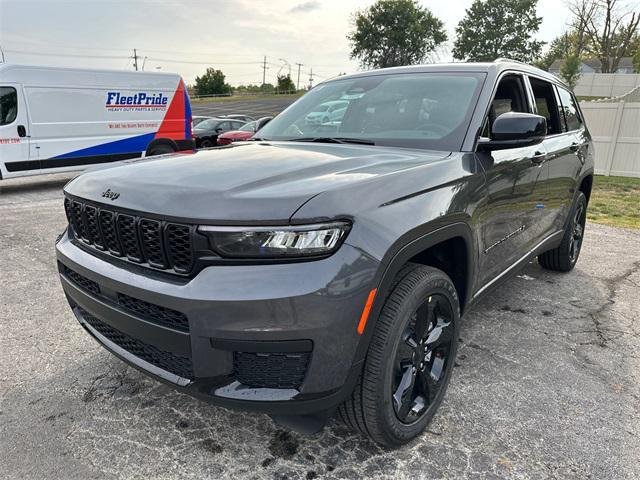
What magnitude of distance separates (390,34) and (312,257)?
2150 inches

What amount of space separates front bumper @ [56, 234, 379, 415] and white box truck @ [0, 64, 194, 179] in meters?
9.69

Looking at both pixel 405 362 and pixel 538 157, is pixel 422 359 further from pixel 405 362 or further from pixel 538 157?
pixel 538 157

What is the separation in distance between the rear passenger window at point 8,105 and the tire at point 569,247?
1000 cm

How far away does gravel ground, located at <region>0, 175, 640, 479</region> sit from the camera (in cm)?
213

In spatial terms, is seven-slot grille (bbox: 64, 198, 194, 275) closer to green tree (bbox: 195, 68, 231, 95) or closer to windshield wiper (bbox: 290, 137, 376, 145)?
windshield wiper (bbox: 290, 137, 376, 145)

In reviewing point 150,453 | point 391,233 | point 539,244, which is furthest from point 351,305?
point 539,244

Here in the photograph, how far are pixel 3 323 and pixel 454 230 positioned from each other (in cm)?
330

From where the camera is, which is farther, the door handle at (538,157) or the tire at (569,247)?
the tire at (569,247)

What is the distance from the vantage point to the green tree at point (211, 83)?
193 ft

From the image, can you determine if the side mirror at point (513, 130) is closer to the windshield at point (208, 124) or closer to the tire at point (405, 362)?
the tire at point (405, 362)

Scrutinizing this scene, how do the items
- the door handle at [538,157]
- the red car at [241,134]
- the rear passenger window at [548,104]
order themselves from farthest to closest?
the red car at [241,134] < the rear passenger window at [548,104] < the door handle at [538,157]

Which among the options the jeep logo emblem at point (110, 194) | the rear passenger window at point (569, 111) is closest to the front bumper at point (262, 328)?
the jeep logo emblem at point (110, 194)

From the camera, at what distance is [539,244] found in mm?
3809

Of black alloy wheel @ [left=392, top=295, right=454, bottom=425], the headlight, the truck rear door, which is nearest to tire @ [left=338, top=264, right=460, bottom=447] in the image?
black alloy wheel @ [left=392, top=295, right=454, bottom=425]
